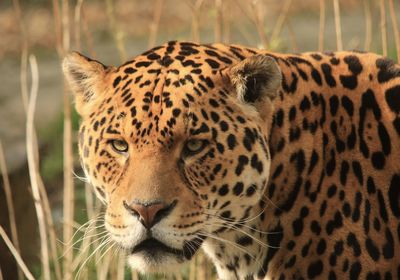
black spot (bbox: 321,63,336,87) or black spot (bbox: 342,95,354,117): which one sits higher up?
black spot (bbox: 321,63,336,87)

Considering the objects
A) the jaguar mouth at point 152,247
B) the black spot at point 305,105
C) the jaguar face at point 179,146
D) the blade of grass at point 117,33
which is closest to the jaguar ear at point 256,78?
the jaguar face at point 179,146

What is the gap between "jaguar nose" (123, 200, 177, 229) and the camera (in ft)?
15.8

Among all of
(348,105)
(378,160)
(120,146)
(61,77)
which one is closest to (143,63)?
(120,146)

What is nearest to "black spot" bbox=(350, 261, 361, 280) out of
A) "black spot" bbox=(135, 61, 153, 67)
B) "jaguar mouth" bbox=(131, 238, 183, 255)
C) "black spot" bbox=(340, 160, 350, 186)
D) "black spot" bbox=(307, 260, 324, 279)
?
"black spot" bbox=(307, 260, 324, 279)

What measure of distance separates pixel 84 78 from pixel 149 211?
1.07m

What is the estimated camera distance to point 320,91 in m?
5.51

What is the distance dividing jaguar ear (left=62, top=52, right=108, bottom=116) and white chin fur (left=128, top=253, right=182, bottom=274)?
2.87 feet

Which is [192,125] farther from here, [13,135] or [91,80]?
[13,135]

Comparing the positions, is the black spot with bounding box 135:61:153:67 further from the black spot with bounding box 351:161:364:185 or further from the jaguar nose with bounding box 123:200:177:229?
the black spot with bounding box 351:161:364:185

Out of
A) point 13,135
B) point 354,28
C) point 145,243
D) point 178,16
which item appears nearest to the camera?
point 145,243

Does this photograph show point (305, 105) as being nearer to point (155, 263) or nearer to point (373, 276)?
point (373, 276)

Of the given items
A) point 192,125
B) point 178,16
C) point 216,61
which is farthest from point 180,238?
point 178,16

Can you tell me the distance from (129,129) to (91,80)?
1.79 ft

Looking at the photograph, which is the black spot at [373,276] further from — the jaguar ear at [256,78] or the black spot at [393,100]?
the jaguar ear at [256,78]
